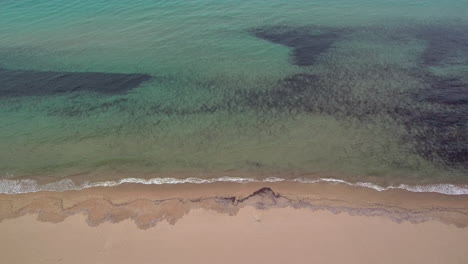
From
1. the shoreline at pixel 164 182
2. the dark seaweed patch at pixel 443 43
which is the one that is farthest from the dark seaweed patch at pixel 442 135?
the dark seaweed patch at pixel 443 43

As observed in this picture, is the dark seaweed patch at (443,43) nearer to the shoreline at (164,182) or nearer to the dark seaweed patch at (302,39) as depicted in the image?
the dark seaweed patch at (302,39)

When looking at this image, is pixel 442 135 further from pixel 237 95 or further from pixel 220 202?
pixel 220 202

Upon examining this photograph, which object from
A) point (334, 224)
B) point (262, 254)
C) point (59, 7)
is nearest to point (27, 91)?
point (59, 7)

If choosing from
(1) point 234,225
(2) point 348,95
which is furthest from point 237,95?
(1) point 234,225

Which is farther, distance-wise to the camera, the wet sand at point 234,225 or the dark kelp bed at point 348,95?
the dark kelp bed at point 348,95

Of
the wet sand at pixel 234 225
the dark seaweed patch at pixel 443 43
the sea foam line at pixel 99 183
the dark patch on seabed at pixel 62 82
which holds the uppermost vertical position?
the dark patch on seabed at pixel 62 82

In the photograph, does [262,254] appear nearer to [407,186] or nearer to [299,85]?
[407,186]
